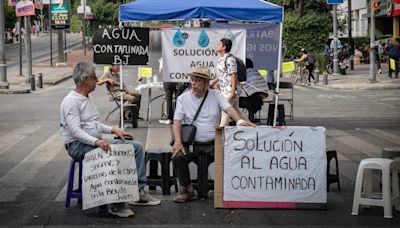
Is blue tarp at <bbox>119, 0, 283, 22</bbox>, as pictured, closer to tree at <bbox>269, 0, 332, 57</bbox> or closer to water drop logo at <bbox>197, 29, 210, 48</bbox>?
water drop logo at <bbox>197, 29, 210, 48</bbox>

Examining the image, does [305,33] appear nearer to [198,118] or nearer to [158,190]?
[158,190]

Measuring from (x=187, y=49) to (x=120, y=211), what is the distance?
5798mm

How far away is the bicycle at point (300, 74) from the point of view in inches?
1205

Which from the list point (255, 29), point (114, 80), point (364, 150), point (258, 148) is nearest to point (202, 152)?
point (258, 148)

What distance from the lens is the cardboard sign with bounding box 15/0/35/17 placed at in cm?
3028

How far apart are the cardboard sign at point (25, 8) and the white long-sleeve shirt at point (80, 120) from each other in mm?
23670

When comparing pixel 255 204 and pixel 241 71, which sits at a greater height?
pixel 241 71

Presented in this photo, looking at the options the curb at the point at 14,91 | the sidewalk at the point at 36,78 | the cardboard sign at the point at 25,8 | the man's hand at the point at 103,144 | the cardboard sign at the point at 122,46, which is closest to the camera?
the man's hand at the point at 103,144

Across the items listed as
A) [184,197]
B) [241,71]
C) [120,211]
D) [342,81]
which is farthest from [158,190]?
[342,81]

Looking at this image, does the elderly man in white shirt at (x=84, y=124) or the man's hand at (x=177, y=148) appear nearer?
the elderly man in white shirt at (x=84, y=124)

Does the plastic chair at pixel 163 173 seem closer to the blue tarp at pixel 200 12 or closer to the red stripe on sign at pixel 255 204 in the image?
the red stripe on sign at pixel 255 204

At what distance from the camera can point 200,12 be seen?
13.3m

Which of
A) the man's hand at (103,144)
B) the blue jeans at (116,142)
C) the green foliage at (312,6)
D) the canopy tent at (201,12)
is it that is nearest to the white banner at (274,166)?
the blue jeans at (116,142)

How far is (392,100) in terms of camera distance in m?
22.0
